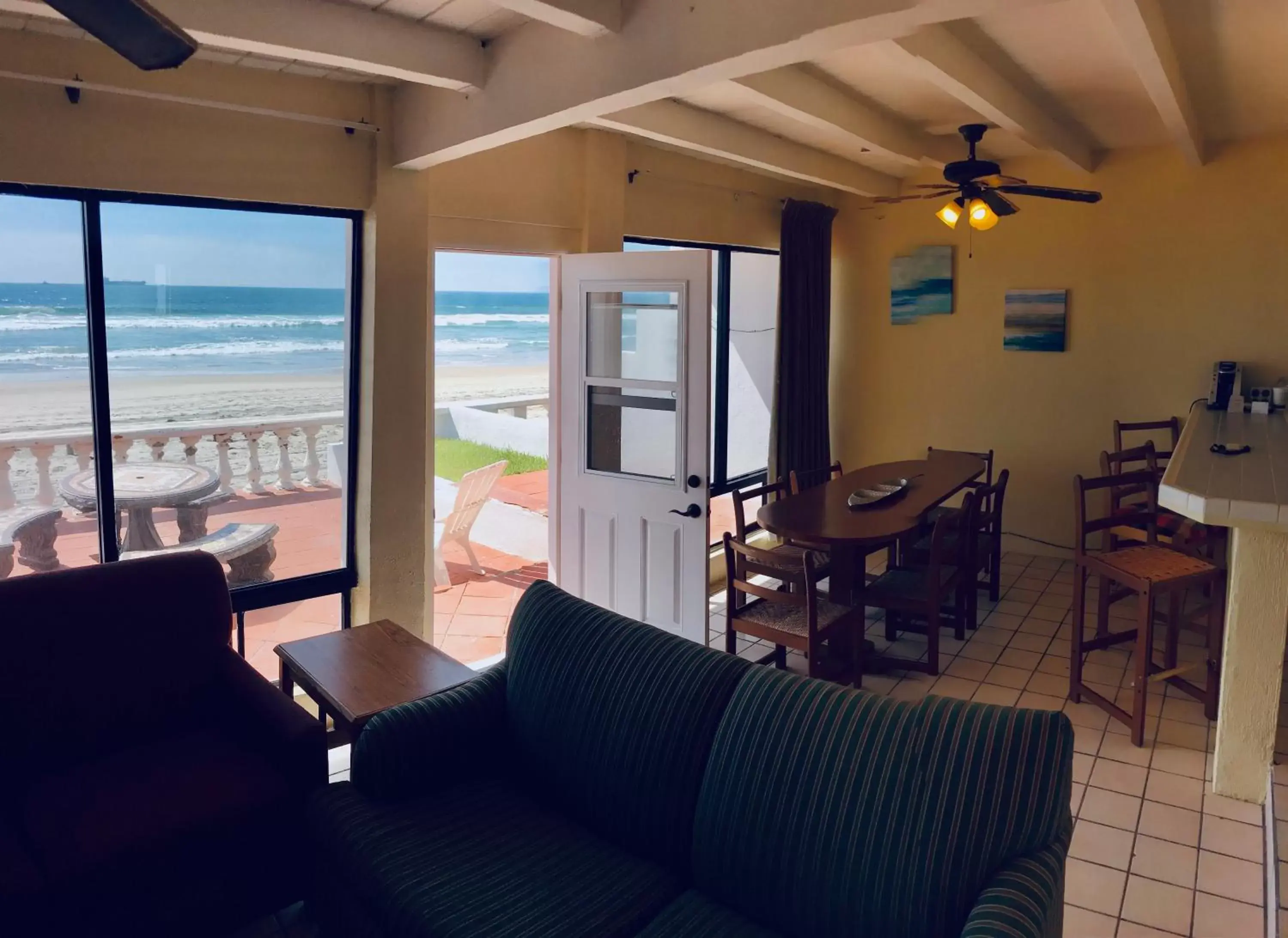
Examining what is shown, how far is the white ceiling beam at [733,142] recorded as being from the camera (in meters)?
3.85

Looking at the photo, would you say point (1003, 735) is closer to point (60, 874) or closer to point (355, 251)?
point (60, 874)

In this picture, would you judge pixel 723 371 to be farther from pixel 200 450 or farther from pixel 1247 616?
pixel 1247 616

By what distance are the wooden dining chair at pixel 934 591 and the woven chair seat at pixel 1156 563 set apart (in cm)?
66

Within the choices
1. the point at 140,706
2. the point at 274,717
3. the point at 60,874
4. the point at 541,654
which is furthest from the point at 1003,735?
the point at 140,706

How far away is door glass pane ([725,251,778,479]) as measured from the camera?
606 centimetres

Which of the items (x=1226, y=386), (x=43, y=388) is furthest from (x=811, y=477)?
(x=43, y=388)

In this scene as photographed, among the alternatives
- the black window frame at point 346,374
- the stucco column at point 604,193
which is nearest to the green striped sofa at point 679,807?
the black window frame at point 346,374

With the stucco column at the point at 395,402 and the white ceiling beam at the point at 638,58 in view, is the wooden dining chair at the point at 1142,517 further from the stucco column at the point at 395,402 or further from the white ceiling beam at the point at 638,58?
the stucco column at the point at 395,402

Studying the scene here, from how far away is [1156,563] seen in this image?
11.4 ft

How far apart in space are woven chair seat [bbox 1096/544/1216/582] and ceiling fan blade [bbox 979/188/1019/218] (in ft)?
5.38

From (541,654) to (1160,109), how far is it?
3.38 metres

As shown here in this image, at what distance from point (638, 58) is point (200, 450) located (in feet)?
7.09

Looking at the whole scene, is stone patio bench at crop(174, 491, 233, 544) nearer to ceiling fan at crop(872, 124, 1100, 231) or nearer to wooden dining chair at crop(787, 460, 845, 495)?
wooden dining chair at crop(787, 460, 845, 495)

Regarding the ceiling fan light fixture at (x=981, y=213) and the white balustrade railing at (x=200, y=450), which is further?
the ceiling fan light fixture at (x=981, y=213)
